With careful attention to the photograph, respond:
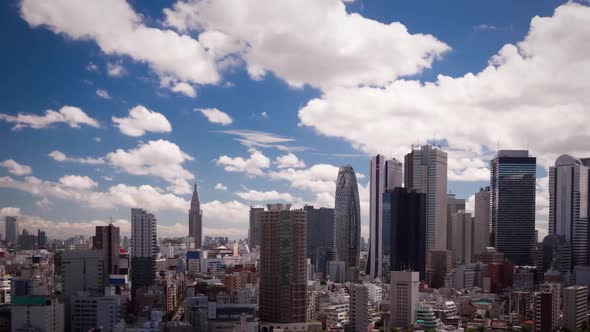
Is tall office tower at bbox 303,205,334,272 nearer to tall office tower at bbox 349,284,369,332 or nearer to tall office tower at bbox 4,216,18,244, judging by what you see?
tall office tower at bbox 349,284,369,332

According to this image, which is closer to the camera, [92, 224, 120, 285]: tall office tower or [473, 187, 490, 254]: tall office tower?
[92, 224, 120, 285]: tall office tower

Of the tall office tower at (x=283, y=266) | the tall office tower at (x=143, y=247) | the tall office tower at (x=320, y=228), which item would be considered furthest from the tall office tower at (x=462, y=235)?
the tall office tower at (x=283, y=266)

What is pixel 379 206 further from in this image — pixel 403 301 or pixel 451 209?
pixel 403 301

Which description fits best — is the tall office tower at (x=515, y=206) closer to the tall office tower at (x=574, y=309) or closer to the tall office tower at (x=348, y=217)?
the tall office tower at (x=348, y=217)

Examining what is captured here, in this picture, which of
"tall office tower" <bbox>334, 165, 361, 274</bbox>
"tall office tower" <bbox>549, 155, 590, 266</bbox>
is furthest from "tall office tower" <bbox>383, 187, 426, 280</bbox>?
"tall office tower" <bbox>549, 155, 590, 266</bbox>

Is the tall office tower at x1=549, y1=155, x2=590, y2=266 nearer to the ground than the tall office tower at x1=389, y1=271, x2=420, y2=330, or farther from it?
farther from it
